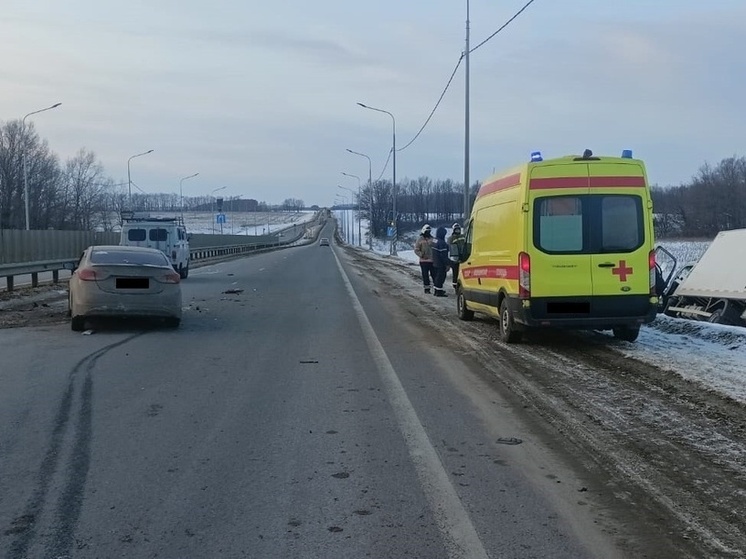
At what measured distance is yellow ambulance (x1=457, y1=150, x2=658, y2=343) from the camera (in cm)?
1116

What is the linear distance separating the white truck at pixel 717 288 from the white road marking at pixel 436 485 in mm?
8692

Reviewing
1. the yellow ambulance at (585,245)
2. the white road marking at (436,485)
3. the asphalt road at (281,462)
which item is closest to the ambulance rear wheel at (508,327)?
the yellow ambulance at (585,245)

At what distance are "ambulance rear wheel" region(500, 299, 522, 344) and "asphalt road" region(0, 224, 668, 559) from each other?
3.10 feet

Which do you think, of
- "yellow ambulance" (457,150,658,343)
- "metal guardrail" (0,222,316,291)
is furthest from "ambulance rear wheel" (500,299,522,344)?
"metal guardrail" (0,222,316,291)

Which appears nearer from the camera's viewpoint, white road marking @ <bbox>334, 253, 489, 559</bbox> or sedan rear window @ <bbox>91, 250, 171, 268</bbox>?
white road marking @ <bbox>334, 253, 489, 559</bbox>

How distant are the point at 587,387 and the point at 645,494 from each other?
357cm

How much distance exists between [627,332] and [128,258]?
809 centimetres

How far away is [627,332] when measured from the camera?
11.8 meters

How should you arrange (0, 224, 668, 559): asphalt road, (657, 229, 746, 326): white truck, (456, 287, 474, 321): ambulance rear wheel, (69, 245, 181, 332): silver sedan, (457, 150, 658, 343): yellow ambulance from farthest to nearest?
(456, 287, 474, 321): ambulance rear wheel
(657, 229, 746, 326): white truck
(69, 245, 181, 332): silver sedan
(457, 150, 658, 343): yellow ambulance
(0, 224, 668, 559): asphalt road

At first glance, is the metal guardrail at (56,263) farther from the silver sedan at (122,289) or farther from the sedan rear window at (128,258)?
the silver sedan at (122,289)

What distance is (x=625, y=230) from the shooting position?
1127 cm

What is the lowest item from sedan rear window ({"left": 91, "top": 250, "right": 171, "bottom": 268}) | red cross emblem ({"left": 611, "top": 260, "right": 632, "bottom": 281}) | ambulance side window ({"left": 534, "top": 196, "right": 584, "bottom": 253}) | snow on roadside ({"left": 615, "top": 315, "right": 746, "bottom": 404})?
snow on roadside ({"left": 615, "top": 315, "right": 746, "bottom": 404})

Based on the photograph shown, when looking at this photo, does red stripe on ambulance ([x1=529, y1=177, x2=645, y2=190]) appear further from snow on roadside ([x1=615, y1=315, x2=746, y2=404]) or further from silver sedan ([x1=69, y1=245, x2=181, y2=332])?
silver sedan ([x1=69, y1=245, x2=181, y2=332])

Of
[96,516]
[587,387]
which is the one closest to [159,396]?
[96,516]
